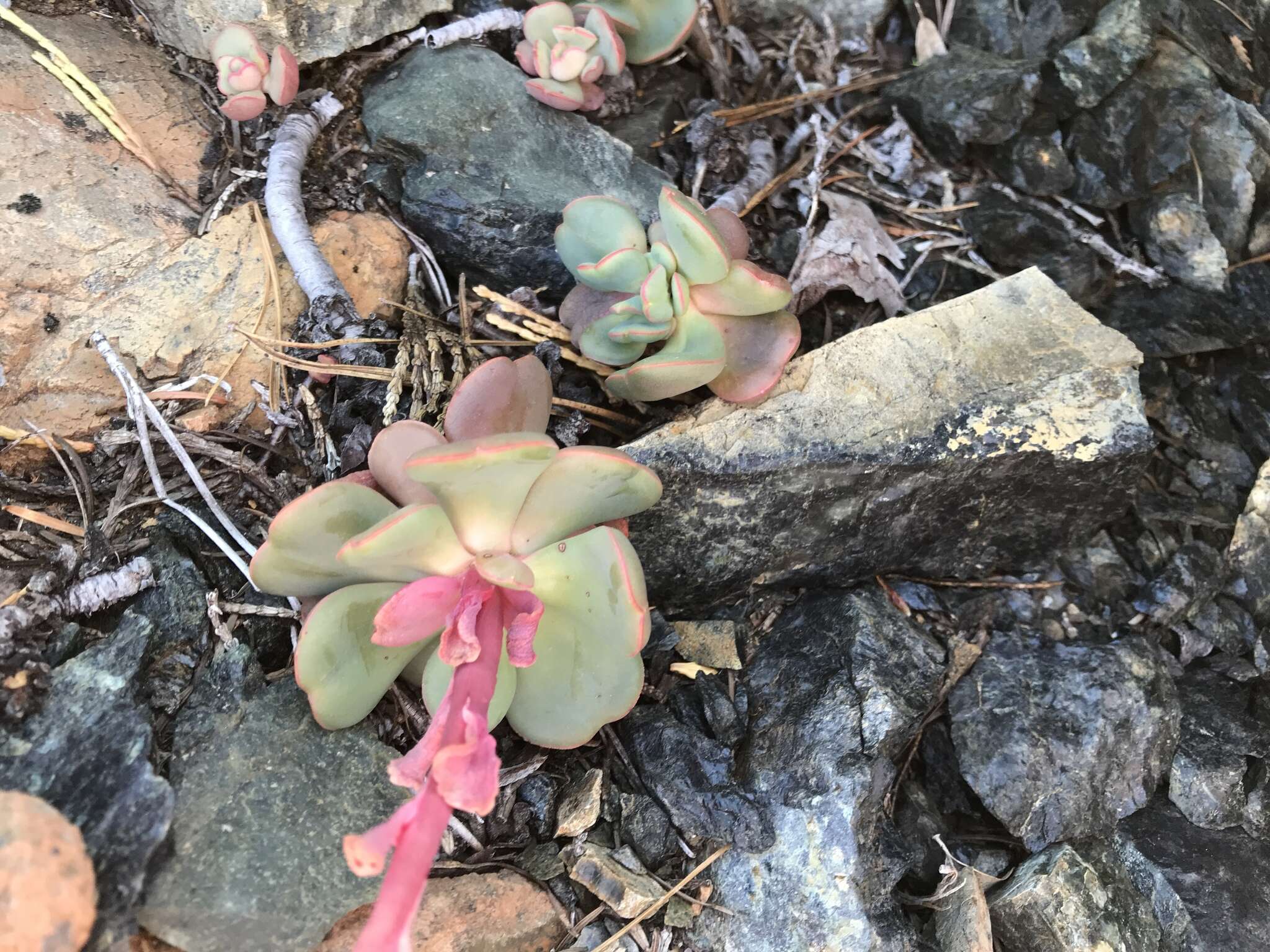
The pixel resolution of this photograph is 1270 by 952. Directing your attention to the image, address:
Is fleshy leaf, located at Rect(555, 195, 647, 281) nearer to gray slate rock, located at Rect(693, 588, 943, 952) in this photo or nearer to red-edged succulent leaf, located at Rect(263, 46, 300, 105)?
red-edged succulent leaf, located at Rect(263, 46, 300, 105)

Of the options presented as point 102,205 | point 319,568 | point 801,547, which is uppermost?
point 102,205

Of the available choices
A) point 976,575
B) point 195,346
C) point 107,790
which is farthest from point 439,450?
point 976,575

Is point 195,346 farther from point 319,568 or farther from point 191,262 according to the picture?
point 319,568

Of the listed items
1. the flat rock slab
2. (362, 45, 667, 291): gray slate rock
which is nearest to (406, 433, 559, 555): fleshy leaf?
the flat rock slab

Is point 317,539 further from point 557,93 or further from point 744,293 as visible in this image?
point 557,93

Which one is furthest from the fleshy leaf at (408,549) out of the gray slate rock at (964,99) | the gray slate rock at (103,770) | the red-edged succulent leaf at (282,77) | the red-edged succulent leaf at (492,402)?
the gray slate rock at (964,99)
